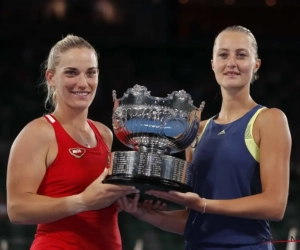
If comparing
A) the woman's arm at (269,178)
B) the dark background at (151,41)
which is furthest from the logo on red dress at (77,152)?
the dark background at (151,41)

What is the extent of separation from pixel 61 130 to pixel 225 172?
1.68 ft

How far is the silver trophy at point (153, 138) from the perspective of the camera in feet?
5.69

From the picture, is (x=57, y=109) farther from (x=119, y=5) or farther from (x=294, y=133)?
(x=119, y=5)

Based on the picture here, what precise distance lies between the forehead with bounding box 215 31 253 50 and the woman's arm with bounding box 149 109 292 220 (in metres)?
0.22

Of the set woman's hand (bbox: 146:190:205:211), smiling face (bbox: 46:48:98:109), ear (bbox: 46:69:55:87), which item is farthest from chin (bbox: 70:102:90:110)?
woman's hand (bbox: 146:190:205:211)

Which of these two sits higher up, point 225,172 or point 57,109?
point 57,109

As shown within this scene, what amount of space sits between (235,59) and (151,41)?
508 centimetres

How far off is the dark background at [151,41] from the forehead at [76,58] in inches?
173

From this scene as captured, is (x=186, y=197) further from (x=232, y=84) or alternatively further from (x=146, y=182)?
(x=232, y=84)

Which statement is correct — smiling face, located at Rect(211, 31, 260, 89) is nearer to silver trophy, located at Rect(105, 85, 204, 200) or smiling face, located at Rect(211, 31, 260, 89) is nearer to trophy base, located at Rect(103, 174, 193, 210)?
silver trophy, located at Rect(105, 85, 204, 200)

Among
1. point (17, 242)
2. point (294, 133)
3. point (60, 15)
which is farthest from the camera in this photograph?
point (60, 15)

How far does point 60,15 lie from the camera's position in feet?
22.9

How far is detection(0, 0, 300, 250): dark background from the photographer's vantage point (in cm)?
666

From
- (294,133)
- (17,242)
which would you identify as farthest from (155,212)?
(294,133)
